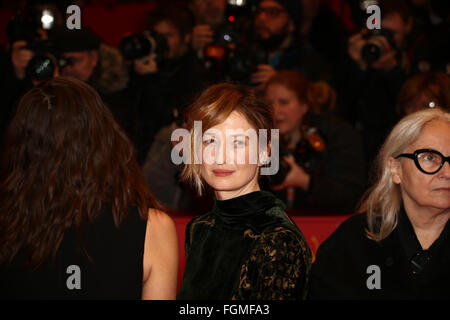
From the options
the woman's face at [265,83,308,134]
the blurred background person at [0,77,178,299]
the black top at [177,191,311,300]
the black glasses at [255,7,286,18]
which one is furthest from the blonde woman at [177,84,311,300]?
the black glasses at [255,7,286,18]

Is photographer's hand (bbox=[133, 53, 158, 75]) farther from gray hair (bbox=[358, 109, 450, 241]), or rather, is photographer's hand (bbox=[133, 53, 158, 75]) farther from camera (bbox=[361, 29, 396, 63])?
gray hair (bbox=[358, 109, 450, 241])

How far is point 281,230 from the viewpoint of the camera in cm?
199

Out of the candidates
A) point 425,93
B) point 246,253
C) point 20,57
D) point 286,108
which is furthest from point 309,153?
point 20,57

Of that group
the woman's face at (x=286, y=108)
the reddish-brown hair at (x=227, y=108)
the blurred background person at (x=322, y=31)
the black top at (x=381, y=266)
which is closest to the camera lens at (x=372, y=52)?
the woman's face at (x=286, y=108)

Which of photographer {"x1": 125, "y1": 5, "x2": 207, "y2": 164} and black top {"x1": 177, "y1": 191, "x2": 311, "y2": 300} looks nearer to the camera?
black top {"x1": 177, "y1": 191, "x2": 311, "y2": 300}

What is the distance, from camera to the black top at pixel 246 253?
6.33 feet

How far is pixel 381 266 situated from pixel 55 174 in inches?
51.3

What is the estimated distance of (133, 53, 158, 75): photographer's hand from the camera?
408 centimetres

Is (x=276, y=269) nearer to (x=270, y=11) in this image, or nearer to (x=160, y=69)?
(x=160, y=69)

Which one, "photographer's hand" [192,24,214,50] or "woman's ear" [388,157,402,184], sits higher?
"photographer's hand" [192,24,214,50]

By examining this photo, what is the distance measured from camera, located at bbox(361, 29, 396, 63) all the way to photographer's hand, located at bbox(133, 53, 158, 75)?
147cm

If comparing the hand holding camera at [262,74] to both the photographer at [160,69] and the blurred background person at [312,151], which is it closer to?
the blurred background person at [312,151]

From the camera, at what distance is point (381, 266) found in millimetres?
2295

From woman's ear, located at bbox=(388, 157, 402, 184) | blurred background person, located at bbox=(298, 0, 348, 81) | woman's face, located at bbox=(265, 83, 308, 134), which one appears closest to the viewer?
woman's ear, located at bbox=(388, 157, 402, 184)
